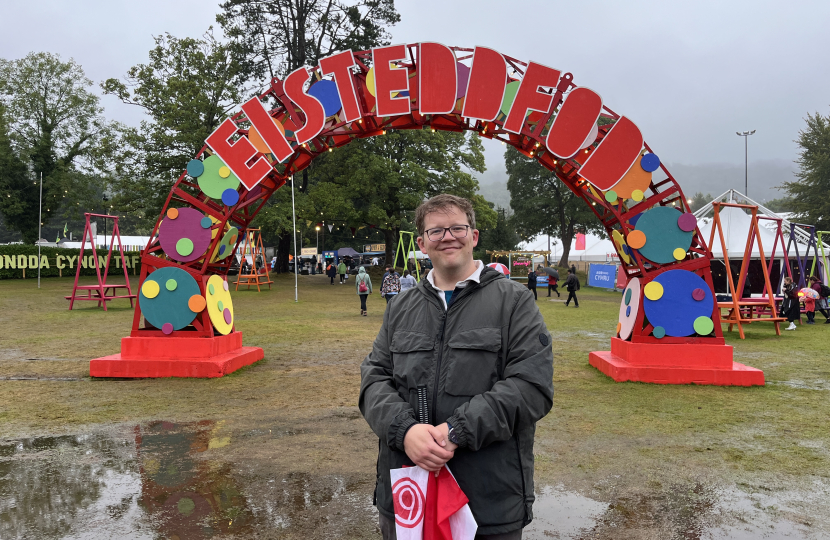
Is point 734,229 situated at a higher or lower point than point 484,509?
higher

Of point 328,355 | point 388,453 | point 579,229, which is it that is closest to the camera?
point 388,453

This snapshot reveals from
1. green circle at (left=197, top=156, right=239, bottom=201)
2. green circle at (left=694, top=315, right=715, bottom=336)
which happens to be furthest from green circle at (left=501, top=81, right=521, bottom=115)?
green circle at (left=197, top=156, right=239, bottom=201)

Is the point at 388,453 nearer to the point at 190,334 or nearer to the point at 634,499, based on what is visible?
the point at 634,499

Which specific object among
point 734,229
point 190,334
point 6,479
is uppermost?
point 734,229

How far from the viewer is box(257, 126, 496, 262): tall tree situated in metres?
27.2

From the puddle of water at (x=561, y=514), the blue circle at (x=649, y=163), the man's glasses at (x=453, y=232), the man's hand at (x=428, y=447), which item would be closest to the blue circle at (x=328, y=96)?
the blue circle at (x=649, y=163)

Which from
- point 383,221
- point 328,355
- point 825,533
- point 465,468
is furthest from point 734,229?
point 465,468

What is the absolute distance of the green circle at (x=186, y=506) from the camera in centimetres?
356

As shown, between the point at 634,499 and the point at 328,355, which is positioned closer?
the point at 634,499

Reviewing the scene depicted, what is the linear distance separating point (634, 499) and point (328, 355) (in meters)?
6.48

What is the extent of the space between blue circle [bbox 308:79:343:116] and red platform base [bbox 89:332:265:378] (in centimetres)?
380

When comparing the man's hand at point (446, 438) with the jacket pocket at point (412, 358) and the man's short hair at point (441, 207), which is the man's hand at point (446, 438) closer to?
the jacket pocket at point (412, 358)

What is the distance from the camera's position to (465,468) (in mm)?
1989

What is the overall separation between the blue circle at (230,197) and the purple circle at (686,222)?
6.32m
